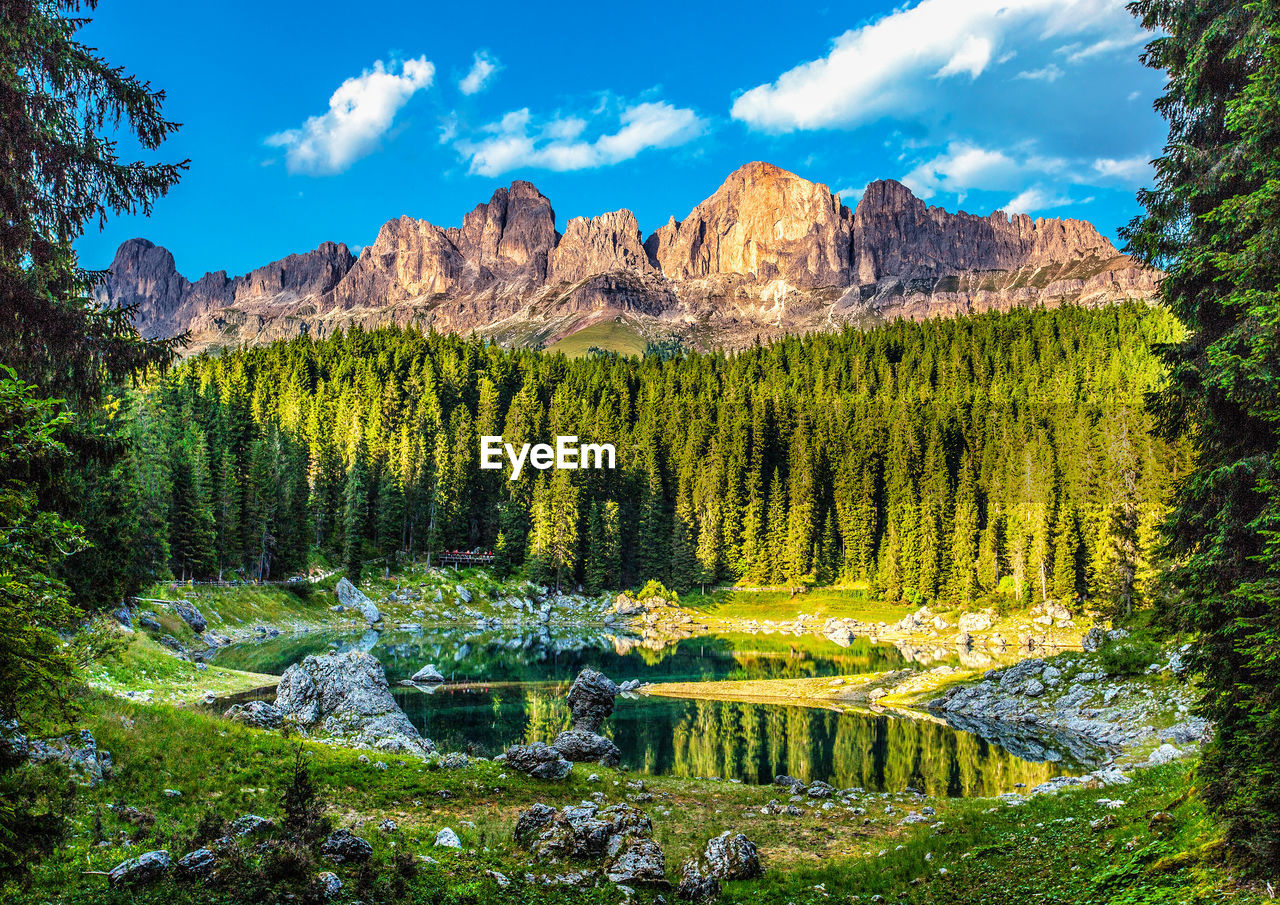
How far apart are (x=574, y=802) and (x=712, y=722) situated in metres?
19.1

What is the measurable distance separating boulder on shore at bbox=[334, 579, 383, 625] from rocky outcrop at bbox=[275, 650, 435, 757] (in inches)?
2062

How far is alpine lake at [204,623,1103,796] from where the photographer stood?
29.5 m

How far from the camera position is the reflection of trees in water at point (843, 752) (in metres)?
28.2

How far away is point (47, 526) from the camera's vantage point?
29.7ft

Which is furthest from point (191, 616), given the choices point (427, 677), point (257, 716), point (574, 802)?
point (574, 802)

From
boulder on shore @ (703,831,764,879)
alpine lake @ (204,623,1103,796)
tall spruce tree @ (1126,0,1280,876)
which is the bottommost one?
alpine lake @ (204,623,1103,796)

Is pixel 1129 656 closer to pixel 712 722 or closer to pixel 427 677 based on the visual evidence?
pixel 712 722

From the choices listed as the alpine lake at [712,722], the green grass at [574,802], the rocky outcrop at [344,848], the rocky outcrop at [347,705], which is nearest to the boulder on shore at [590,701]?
the alpine lake at [712,722]

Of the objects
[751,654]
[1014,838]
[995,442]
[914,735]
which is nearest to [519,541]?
[751,654]

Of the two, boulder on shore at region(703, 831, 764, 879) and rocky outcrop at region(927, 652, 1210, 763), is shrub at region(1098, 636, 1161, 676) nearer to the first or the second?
rocky outcrop at region(927, 652, 1210, 763)

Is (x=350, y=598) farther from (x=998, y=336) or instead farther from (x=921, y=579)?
(x=998, y=336)

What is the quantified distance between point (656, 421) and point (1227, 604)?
383 feet

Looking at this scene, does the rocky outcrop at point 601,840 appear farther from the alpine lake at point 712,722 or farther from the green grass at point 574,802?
the alpine lake at point 712,722

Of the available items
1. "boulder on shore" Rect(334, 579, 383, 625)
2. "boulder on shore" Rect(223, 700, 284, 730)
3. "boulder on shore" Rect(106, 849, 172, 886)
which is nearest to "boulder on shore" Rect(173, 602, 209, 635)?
"boulder on shore" Rect(334, 579, 383, 625)
